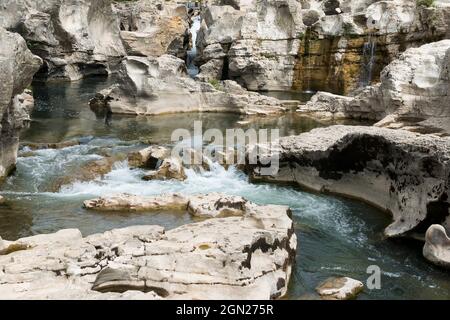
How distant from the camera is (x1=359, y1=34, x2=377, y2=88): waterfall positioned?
1160 inches

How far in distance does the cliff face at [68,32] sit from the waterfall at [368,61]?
64.9ft

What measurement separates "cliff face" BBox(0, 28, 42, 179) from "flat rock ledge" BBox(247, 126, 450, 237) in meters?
6.41

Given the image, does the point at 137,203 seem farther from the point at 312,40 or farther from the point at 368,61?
the point at 312,40

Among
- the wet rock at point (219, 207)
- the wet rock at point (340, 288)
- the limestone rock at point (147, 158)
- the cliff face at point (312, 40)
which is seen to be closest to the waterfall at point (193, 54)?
the cliff face at point (312, 40)

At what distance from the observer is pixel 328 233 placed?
10602 millimetres

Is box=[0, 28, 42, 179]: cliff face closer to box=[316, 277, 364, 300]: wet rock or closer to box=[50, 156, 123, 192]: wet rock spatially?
box=[50, 156, 123, 192]: wet rock

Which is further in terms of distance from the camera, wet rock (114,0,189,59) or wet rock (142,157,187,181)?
wet rock (114,0,189,59)

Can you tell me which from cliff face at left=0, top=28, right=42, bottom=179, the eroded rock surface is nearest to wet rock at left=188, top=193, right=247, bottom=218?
cliff face at left=0, top=28, right=42, bottom=179

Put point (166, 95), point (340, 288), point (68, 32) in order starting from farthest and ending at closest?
point (68, 32)
point (166, 95)
point (340, 288)

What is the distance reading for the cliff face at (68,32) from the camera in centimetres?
3419

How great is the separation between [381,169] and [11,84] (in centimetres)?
879

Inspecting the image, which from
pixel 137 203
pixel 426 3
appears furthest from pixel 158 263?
pixel 426 3

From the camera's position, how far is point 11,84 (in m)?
12.2

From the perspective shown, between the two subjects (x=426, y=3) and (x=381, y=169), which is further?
(x=426, y=3)
